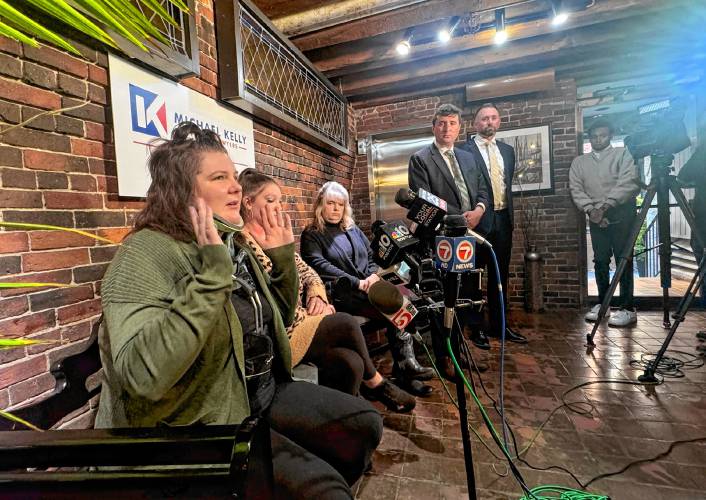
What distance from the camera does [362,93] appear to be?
431cm

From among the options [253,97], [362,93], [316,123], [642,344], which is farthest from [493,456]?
[362,93]

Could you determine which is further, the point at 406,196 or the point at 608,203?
the point at 608,203

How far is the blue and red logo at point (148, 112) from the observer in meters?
1.51

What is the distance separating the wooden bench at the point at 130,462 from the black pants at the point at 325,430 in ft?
1.60

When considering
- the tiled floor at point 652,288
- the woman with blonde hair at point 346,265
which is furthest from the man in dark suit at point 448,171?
the tiled floor at point 652,288

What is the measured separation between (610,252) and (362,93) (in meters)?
3.43

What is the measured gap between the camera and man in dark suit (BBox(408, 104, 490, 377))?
2.50 meters

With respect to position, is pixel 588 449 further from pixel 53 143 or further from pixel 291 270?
pixel 53 143

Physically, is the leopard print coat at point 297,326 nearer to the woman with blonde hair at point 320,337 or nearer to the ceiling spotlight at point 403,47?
the woman with blonde hair at point 320,337

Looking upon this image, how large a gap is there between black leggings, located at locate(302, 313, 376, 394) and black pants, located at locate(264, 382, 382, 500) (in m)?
0.36

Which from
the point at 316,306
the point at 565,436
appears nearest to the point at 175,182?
the point at 316,306

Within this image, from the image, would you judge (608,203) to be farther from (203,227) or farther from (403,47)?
(203,227)

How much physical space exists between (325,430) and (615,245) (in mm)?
3788

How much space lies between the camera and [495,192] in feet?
9.95
